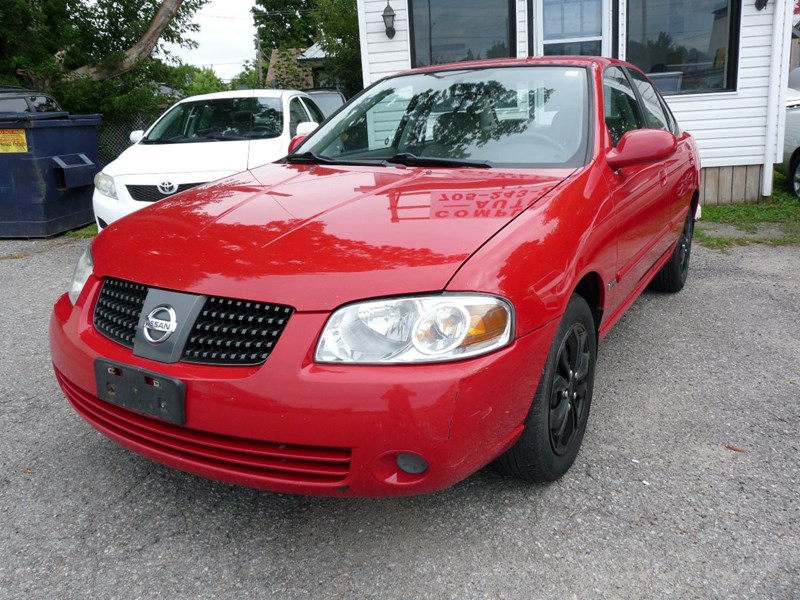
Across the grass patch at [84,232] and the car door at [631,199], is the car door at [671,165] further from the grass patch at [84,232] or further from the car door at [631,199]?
the grass patch at [84,232]

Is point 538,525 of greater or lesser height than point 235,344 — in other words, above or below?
below

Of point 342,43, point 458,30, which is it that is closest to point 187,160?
point 458,30

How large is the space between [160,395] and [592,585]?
1.39 meters

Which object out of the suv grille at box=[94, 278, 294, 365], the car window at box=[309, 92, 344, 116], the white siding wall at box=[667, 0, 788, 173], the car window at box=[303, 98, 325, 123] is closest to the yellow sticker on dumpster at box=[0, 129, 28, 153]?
the car window at box=[303, 98, 325, 123]

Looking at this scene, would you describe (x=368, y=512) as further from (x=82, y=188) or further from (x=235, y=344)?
(x=82, y=188)

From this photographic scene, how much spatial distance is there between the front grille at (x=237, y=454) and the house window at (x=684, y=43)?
7661 mm

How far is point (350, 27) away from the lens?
21.8 metres

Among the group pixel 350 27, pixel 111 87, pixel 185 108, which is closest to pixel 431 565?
pixel 185 108

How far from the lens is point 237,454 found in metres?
2.11

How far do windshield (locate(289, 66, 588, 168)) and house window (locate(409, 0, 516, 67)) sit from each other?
5094 millimetres

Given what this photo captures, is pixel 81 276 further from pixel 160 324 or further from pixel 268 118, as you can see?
pixel 268 118

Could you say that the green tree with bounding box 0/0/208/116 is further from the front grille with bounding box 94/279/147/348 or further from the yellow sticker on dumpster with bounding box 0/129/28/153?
the front grille with bounding box 94/279/147/348

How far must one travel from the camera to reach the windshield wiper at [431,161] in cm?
304

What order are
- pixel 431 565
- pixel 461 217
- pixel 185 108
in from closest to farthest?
pixel 431 565
pixel 461 217
pixel 185 108
